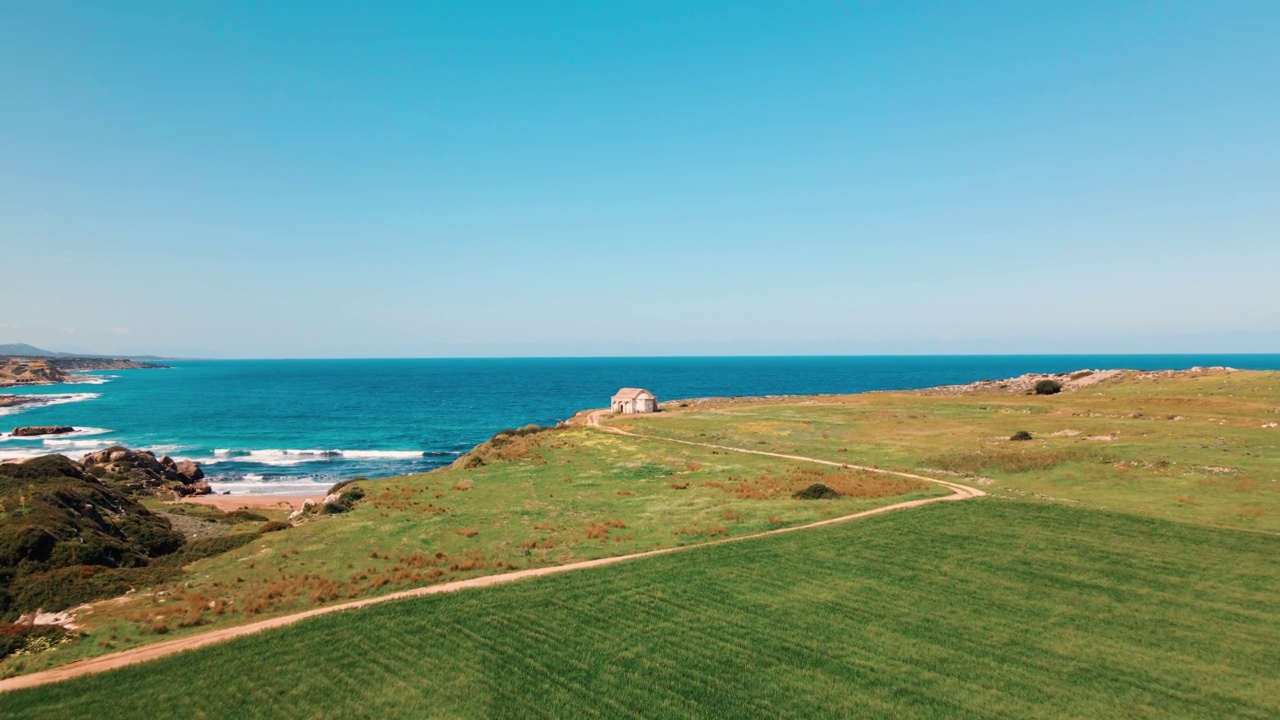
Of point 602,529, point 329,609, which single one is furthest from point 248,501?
point 602,529

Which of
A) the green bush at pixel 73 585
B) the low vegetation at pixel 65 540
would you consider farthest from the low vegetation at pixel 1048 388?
the low vegetation at pixel 65 540

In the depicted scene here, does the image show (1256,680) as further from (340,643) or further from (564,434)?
(564,434)

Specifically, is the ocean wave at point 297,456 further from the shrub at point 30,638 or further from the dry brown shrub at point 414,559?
the shrub at point 30,638

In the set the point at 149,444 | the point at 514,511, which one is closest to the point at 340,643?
the point at 514,511

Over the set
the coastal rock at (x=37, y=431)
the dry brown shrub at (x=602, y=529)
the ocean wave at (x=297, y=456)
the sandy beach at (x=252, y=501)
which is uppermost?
the dry brown shrub at (x=602, y=529)

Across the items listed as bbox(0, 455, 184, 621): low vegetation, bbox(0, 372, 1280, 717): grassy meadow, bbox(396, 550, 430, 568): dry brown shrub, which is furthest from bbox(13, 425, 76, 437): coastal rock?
bbox(396, 550, 430, 568): dry brown shrub

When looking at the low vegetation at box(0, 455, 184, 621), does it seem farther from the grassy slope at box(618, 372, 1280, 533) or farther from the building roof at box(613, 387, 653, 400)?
the building roof at box(613, 387, 653, 400)
